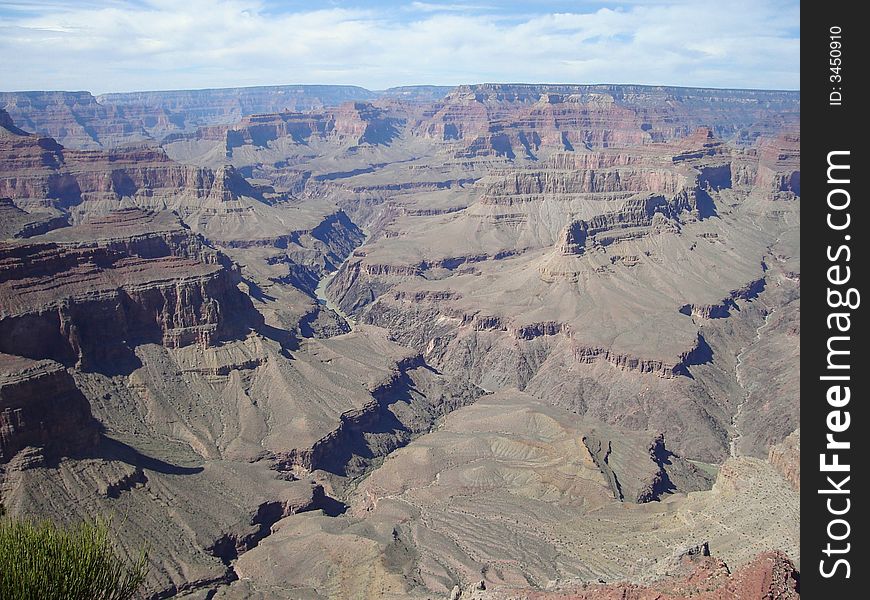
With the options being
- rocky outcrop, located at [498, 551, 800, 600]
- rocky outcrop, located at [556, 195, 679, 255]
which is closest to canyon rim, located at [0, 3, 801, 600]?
rocky outcrop, located at [498, 551, 800, 600]

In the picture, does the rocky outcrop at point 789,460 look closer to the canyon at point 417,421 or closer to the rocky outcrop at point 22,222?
the canyon at point 417,421

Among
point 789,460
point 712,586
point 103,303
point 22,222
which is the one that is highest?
point 22,222

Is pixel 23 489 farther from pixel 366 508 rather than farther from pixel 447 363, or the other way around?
pixel 447 363

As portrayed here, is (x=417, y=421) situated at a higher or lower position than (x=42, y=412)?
lower

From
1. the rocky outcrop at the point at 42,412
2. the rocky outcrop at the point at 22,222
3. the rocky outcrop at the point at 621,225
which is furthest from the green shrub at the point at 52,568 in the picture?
the rocky outcrop at the point at 22,222
